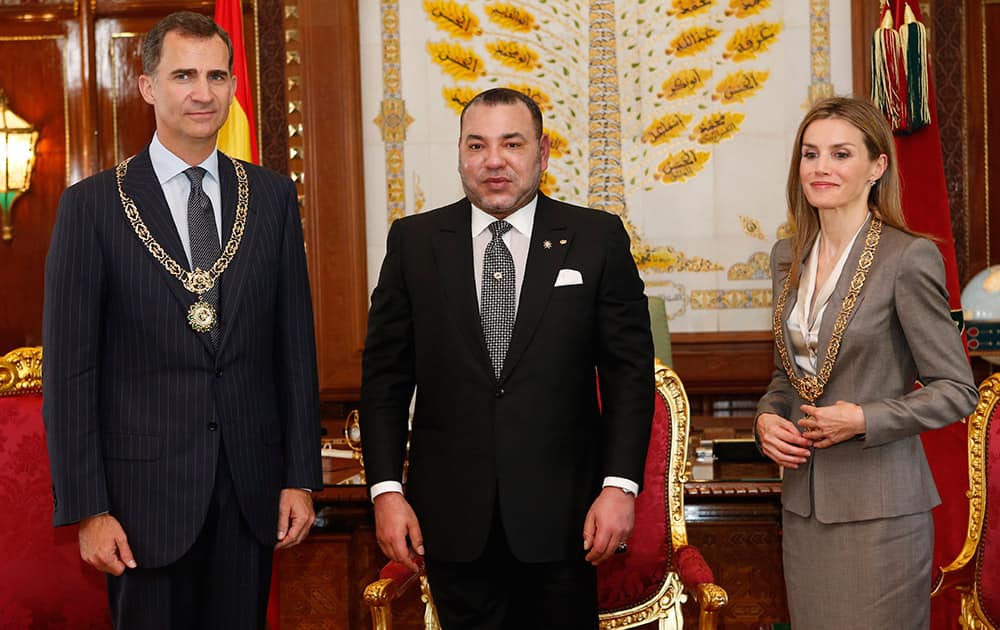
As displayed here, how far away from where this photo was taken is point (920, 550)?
2.05 meters

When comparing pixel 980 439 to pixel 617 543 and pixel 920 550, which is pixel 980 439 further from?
pixel 617 543

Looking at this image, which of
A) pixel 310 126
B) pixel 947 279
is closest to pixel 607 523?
pixel 947 279

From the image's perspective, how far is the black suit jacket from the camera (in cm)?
206

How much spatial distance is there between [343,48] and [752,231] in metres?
2.29

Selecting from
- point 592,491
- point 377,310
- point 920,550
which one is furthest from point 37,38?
point 920,550

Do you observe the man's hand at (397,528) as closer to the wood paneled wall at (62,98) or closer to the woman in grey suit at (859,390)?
the woman in grey suit at (859,390)

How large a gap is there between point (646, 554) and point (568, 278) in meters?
0.93

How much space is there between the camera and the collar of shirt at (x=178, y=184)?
2033mm

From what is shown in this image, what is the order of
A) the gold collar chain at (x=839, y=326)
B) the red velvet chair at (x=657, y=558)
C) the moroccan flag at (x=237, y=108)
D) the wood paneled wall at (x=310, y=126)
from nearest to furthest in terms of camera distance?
the gold collar chain at (x=839, y=326) < the red velvet chair at (x=657, y=558) < the moroccan flag at (x=237, y=108) < the wood paneled wall at (x=310, y=126)

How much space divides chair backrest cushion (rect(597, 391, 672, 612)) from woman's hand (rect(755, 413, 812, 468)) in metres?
0.53

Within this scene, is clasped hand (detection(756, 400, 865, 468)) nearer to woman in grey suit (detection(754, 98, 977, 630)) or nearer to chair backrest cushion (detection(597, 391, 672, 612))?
woman in grey suit (detection(754, 98, 977, 630))

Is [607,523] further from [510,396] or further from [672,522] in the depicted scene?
[672,522]

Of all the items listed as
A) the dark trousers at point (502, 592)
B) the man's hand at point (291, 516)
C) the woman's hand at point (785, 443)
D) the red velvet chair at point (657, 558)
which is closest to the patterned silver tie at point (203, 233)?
the man's hand at point (291, 516)

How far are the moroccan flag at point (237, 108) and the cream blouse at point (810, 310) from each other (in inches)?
111
